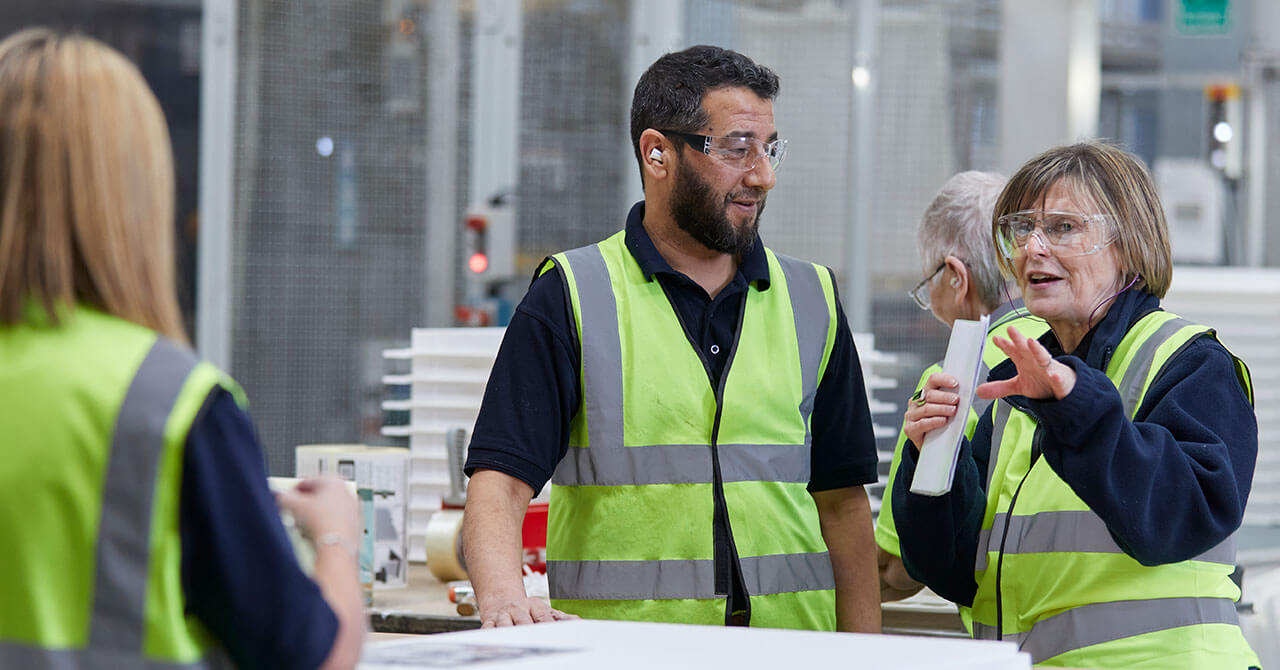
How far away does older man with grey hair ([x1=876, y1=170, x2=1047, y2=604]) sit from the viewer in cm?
246

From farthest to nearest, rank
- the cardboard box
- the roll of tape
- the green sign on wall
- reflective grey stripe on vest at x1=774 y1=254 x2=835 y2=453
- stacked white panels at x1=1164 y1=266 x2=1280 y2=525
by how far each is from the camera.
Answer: the green sign on wall → stacked white panels at x1=1164 y1=266 x2=1280 y2=525 → the roll of tape → the cardboard box → reflective grey stripe on vest at x1=774 y1=254 x2=835 y2=453

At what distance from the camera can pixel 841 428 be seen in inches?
85.4

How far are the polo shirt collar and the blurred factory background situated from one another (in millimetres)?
3256

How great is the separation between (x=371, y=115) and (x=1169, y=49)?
345 cm

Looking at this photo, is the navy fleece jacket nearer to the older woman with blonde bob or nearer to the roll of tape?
the older woman with blonde bob

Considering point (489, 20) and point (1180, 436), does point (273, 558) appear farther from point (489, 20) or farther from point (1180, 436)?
point (489, 20)

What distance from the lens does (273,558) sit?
1.00 m

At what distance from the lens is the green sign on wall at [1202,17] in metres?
5.84

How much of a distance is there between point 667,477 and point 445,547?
1104mm

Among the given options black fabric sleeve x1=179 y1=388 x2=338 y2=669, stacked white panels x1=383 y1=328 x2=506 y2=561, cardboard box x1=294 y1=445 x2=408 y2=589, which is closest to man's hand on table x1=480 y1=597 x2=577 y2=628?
black fabric sleeve x1=179 y1=388 x2=338 y2=669

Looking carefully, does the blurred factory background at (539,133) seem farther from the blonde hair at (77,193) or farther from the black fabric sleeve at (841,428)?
the blonde hair at (77,193)

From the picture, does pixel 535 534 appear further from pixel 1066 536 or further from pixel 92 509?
pixel 92 509

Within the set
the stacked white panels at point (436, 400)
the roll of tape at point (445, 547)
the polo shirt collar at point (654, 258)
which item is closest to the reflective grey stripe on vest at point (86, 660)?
the polo shirt collar at point (654, 258)

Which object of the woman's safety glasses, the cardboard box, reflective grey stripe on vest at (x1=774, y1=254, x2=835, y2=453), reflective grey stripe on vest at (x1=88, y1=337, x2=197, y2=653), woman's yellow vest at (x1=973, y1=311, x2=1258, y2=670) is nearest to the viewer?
reflective grey stripe on vest at (x1=88, y1=337, x2=197, y2=653)
